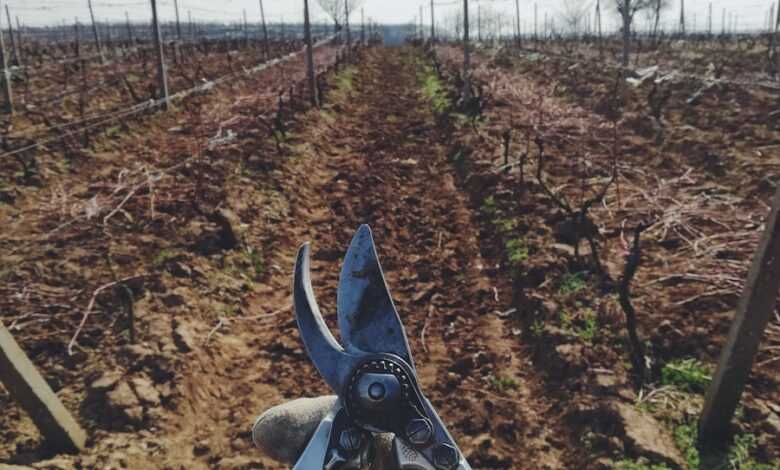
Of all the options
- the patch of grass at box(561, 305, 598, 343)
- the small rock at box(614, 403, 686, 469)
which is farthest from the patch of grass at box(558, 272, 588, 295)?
the small rock at box(614, 403, 686, 469)

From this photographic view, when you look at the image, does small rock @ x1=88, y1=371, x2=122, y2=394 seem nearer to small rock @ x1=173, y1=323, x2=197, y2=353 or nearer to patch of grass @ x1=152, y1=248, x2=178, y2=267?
small rock @ x1=173, y1=323, x2=197, y2=353

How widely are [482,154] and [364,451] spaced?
8.33 m

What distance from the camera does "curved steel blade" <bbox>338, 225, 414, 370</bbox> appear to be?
1403 mm

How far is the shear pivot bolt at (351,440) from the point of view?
1.29m

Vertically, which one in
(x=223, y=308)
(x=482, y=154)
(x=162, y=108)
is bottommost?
(x=223, y=308)

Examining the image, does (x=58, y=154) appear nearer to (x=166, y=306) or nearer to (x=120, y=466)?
(x=166, y=306)

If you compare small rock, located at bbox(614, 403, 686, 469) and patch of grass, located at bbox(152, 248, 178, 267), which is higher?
patch of grass, located at bbox(152, 248, 178, 267)

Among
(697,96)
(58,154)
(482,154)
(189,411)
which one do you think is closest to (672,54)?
(697,96)

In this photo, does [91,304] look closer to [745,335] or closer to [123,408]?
[123,408]

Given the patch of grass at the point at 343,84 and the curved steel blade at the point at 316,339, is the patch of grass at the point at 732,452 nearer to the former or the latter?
the curved steel blade at the point at 316,339

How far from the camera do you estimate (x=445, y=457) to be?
4.41 ft

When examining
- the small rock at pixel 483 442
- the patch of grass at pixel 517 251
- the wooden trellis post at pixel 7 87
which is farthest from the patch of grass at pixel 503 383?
the wooden trellis post at pixel 7 87

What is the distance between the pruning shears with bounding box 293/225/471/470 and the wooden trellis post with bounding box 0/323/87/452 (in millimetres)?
2362

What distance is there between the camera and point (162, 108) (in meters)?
13.1
